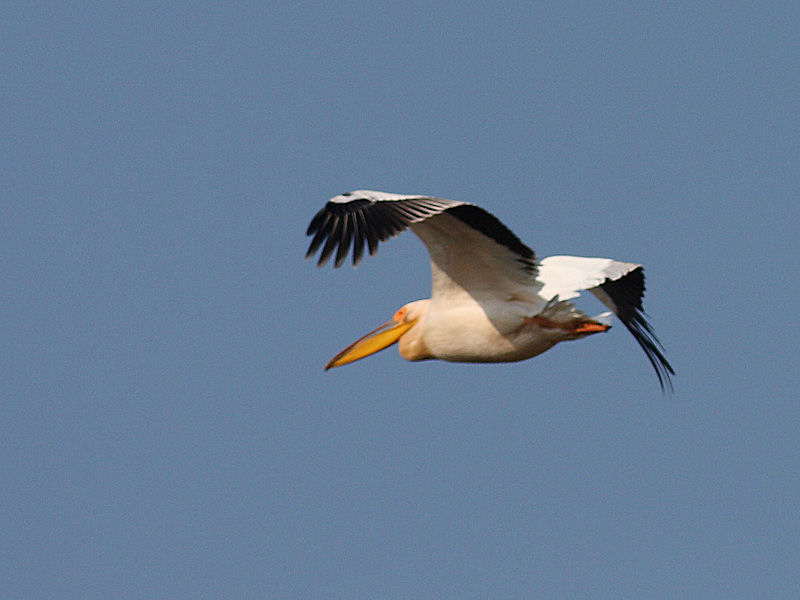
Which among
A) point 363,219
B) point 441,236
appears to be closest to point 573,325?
point 441,236

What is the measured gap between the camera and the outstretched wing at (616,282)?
9797 millimetres

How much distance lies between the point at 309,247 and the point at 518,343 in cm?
212

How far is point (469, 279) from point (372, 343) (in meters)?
1.50

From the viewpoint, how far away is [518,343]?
369 inches

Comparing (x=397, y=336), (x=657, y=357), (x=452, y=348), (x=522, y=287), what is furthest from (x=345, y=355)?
(x=657, y=357)

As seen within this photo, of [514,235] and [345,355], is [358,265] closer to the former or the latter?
[514,235]

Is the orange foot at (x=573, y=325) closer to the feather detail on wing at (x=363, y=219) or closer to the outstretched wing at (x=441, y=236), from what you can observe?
the outstretched wing at (x=441, y=236)

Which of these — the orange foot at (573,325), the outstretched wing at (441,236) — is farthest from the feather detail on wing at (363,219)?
the orange foot at (573,325)

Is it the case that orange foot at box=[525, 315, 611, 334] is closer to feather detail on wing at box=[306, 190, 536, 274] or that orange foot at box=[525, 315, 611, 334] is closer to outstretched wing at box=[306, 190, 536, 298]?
outstretched wing at box=[306, 190, 536, 298]

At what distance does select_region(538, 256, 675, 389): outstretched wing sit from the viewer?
386 inches

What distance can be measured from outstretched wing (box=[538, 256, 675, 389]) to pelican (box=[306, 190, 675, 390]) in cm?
1

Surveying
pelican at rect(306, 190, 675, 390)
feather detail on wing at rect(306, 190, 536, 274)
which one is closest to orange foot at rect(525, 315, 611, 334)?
pelican at rect(306, 190, 675, 390)

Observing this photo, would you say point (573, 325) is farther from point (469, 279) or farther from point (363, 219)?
point (363, 219)

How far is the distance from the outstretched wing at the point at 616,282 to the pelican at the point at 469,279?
0.04 feet
